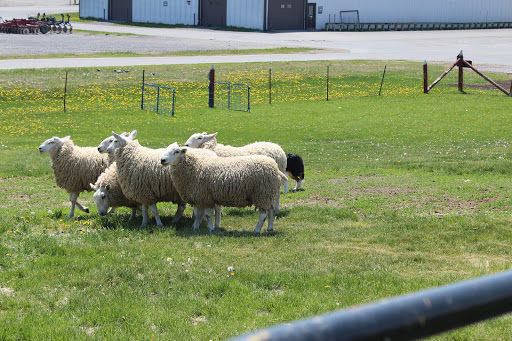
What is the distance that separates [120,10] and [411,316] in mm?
88331

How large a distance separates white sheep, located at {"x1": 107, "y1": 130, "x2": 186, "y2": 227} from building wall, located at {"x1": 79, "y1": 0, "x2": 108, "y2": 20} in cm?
7765

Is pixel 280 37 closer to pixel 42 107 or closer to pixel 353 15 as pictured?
pixel 353 15

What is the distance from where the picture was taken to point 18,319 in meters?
6.72

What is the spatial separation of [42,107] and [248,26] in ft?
163

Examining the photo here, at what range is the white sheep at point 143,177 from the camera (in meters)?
12.1

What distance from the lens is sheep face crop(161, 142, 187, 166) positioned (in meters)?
11.3

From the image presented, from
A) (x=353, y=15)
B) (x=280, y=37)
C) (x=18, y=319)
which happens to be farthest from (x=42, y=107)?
(x=353, y=15)

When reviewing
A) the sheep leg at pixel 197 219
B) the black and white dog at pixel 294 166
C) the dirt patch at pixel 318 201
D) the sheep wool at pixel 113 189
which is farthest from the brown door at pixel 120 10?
the sheep leg at pixel 197 219

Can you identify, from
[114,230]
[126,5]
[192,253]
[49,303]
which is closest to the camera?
A: [49,303]

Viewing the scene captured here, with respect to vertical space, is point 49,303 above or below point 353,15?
below

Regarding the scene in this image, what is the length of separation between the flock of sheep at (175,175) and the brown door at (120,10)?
7372 centimetres

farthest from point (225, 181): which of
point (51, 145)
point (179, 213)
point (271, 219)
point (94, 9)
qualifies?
point (94, 9)

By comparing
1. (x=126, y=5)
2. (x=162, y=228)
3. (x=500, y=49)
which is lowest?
(x=162, y=228)

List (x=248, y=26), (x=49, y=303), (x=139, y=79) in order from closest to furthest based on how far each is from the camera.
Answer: (x=49, y=303)
(x=139, y=79)
(x=248, y=26)
